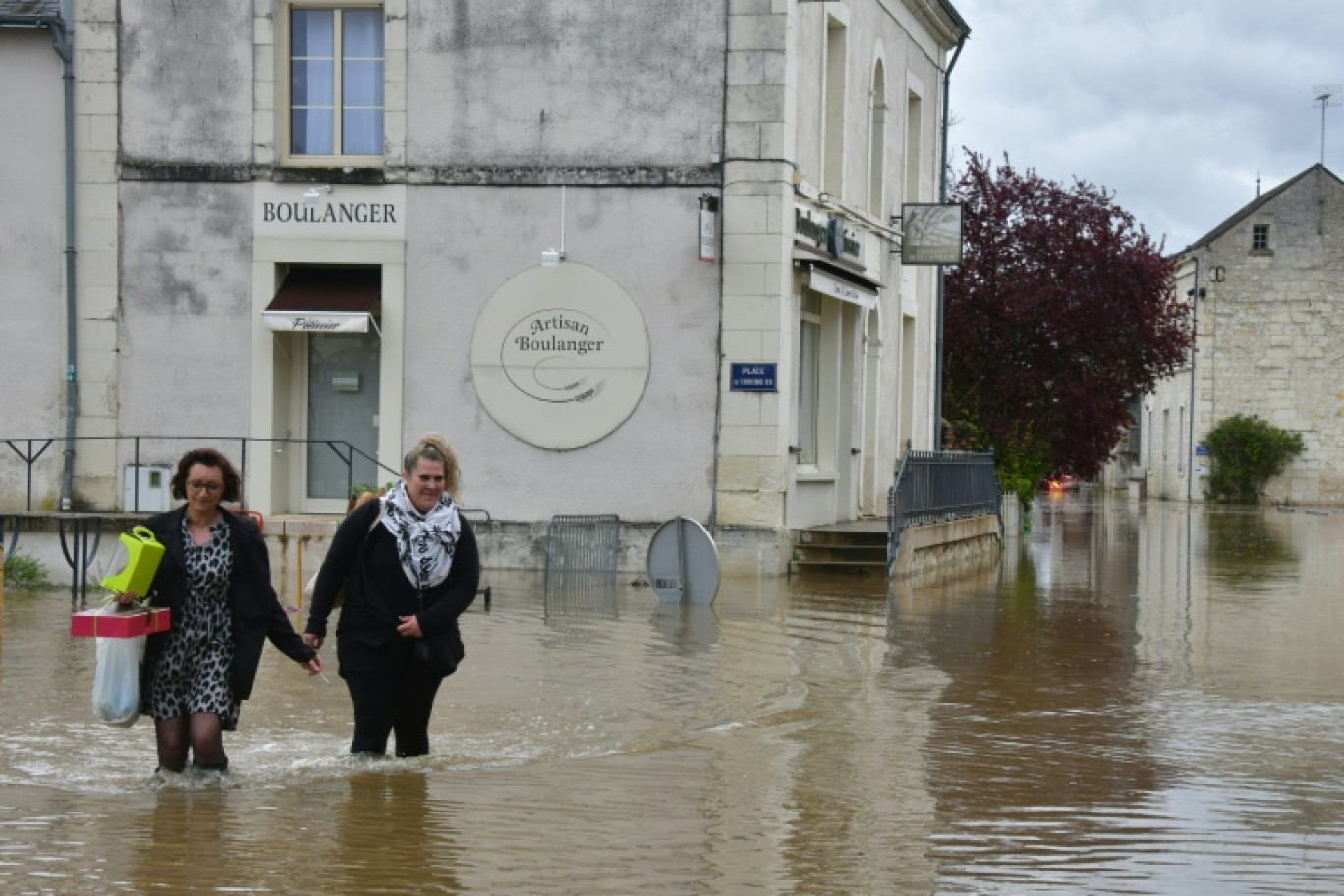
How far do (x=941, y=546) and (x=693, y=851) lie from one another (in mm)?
17544

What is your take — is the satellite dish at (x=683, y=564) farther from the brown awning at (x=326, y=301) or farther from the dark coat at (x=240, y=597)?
the dark coat at (x=240, y=597)

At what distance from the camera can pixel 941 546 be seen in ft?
81.1

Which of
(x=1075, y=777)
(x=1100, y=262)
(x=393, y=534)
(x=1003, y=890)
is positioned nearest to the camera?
(x=1003, y=890)

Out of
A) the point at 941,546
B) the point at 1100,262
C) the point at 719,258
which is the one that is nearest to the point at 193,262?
the point at 719,258

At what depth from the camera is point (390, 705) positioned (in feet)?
28.8

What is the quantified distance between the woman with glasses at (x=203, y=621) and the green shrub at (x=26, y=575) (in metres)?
10.5

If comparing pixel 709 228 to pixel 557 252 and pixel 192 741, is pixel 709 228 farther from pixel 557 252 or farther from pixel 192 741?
pixel 192 741

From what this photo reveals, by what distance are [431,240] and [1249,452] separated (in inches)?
1779

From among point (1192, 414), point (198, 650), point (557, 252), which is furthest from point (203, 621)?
point (1192, 414)

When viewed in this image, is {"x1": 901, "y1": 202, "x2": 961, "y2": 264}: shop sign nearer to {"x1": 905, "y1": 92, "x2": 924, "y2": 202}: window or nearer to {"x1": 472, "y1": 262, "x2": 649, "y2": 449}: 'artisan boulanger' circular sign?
{"x1": 905, "y1": 92, "x2": 924, "y2": 202}: window

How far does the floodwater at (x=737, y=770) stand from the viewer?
7152mm

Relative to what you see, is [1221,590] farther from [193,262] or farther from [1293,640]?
[193,262]

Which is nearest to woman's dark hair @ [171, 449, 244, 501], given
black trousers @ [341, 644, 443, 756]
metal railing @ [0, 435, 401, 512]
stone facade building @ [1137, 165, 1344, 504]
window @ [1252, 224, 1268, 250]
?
black trousers @ [341, 644, 443, 756]

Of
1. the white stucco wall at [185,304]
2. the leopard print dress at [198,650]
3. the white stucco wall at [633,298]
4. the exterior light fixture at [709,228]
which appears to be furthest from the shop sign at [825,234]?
the leopard print dress at [198,650]
